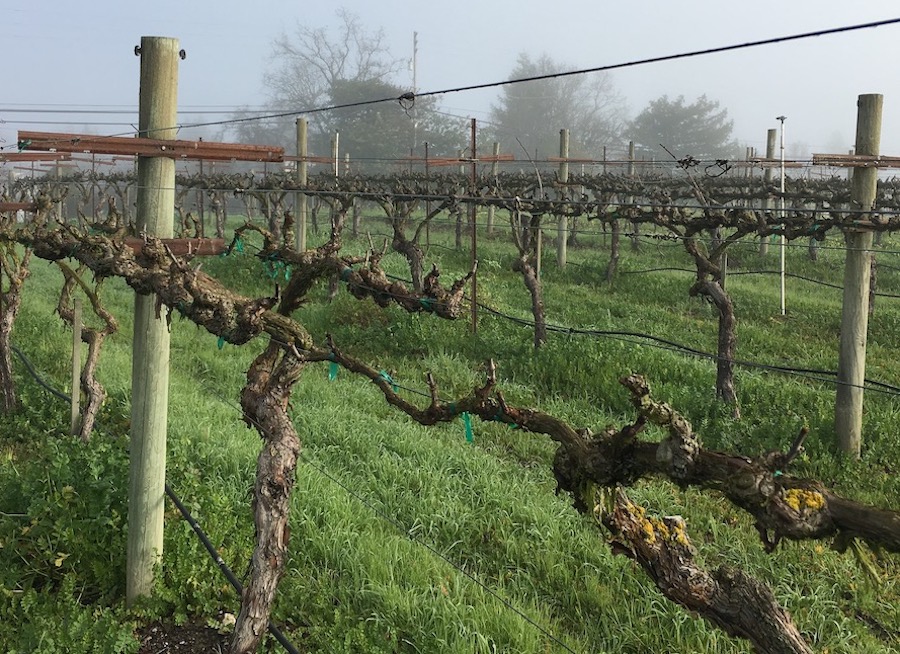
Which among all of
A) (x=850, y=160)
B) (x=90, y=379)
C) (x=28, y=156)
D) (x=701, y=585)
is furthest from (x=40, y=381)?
(x=850, y=160)

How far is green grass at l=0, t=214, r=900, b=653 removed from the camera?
4.68 meters

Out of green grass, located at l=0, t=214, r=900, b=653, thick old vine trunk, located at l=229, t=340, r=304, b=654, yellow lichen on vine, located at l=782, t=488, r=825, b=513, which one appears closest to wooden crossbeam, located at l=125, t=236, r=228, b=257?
thick old vine trunk, located at l=229, t=340, r=304, b=654

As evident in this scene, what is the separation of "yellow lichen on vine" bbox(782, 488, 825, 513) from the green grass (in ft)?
7.17

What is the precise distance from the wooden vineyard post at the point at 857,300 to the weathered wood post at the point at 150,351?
20.5ft

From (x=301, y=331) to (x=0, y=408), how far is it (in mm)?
5847

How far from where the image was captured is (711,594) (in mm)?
2494

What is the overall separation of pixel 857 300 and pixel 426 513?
474 centimetres

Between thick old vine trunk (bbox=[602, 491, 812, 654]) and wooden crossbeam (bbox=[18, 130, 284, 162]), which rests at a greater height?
wooden crossbeam (bbox=[18, 130, 284, 162])

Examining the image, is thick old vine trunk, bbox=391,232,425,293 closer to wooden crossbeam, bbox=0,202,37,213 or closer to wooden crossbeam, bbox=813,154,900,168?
wooden crossbeam, bbox=0,202,37,213

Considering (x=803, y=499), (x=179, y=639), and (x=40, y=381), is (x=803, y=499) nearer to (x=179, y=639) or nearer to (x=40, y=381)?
(x=179, y=639)

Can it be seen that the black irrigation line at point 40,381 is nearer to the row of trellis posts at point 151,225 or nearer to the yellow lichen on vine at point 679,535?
the row of trellis posts at point 151,225

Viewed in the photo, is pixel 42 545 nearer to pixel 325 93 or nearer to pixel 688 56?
pixel 688 56

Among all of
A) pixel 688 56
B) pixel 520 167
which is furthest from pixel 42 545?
pixel 520 167

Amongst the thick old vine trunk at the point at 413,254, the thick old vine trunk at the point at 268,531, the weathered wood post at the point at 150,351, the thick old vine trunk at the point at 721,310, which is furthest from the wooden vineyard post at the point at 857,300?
the thick old vine trunk at the point at 413,254
